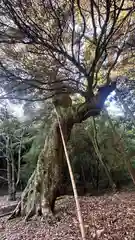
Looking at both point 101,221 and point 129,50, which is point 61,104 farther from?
point 101,221

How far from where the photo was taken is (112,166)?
6.17 metres

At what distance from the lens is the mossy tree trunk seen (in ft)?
11.4

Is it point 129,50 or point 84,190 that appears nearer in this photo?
point 129,50

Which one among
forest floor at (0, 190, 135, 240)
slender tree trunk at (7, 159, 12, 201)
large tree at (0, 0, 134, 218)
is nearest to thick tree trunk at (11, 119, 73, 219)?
large tree at (0, 0, 134, 218)

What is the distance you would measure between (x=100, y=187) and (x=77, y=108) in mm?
3521

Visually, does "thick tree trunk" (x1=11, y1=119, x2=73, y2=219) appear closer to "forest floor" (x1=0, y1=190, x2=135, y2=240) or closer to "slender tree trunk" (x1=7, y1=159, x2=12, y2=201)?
"forest floor" (x1=0, y1=190, x2=135, y2=240)

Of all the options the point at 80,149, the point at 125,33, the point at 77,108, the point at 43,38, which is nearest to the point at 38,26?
the point at 43,38

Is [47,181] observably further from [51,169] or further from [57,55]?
[57,55]

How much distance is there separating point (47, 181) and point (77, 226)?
961 millimetres

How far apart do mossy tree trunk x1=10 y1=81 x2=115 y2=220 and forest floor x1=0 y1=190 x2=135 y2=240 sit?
0.63ft

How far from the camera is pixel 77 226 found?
2.85m

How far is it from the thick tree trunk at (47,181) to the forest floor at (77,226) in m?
0.18

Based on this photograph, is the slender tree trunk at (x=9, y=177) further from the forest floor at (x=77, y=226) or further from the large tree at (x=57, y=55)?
the large tree at (x=57, y=55)

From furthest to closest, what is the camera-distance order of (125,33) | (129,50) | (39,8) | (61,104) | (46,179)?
(61,104) < (46,179) < (129,50) < (125,33) < (39,8)
